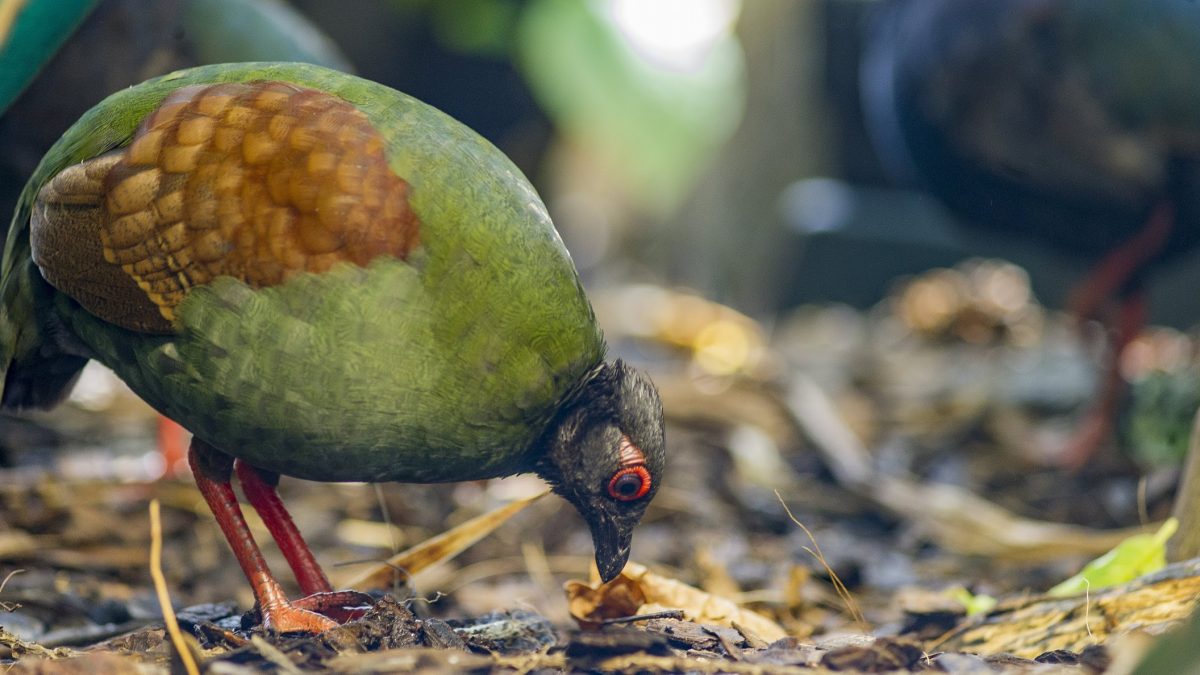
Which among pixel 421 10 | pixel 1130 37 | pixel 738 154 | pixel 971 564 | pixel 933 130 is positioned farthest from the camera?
pixel 738 154

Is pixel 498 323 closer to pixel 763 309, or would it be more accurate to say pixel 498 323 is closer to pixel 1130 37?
pixel 1130 37

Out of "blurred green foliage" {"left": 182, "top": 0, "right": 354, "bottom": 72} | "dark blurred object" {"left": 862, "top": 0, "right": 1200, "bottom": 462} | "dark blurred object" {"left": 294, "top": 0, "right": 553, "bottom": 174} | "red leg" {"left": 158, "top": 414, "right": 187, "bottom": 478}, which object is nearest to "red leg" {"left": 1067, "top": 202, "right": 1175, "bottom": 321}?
"dark blurred object" {"left": 862, "top": 0, "right": 1200, "bottom": 462}

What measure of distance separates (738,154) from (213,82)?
618 centimetres

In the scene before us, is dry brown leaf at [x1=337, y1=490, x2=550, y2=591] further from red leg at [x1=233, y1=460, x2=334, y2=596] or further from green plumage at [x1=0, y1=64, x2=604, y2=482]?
green plumage at [x1=0, y1=64, x2=604, y2=482]

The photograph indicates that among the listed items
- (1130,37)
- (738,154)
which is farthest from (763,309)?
(1130,37)

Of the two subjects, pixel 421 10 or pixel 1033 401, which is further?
pixel 421 10

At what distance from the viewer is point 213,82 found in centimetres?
226

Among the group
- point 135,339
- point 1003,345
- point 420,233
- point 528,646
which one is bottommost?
point 528,646

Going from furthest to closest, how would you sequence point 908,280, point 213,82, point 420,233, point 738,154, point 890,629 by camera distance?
point 908,280, point 738,154, point 890,629, point 213,82, point 420,233

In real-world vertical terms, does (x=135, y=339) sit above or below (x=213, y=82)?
below

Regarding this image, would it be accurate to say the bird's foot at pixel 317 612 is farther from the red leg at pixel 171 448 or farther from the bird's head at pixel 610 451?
the red leg at pixel 171 448

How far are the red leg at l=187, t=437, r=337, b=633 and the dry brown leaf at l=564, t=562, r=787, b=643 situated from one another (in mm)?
460

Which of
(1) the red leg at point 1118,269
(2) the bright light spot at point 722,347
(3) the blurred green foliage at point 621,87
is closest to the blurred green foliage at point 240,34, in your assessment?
(2) the bright light spot at point 722,347

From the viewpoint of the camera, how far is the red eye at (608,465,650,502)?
7.41 feet
